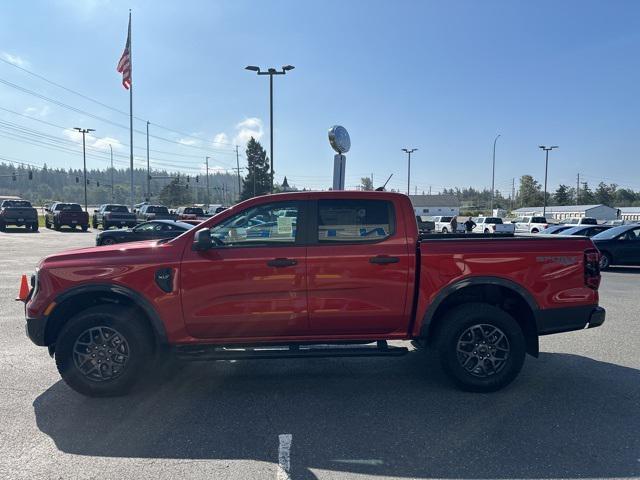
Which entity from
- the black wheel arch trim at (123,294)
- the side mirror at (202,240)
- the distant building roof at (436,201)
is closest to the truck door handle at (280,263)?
the side mirror at (202,240)

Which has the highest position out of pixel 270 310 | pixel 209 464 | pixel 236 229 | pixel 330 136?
pixel 330 136

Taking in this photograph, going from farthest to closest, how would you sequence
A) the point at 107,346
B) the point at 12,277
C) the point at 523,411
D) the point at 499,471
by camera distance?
the point at 12,277 → the point at 107,346 → the point at 523,411 → the point at 499,471

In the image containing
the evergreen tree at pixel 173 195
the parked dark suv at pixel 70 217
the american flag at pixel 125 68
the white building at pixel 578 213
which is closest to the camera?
the parked dark suv at pixel 70 217

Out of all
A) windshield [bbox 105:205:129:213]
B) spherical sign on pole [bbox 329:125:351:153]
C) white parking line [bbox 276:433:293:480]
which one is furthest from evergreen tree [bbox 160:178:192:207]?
white parking line [bbox 276:433:293:480]

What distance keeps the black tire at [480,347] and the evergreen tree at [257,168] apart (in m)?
72.1

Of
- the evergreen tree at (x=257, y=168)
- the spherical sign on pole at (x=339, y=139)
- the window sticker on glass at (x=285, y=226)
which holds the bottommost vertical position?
the window sticker on glass at (x=285, y=226)

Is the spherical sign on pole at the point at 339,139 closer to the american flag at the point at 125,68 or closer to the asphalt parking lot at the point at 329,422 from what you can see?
the asphalt parking lot at the point at 329,422

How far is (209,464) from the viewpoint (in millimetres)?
3209

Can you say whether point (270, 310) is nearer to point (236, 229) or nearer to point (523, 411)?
point (236, 229)

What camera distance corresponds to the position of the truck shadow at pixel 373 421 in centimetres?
325

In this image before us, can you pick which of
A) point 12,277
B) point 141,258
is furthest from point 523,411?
point 12,277

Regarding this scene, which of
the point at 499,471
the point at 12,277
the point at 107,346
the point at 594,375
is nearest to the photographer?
the point at 499,471

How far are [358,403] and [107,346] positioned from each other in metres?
2.44

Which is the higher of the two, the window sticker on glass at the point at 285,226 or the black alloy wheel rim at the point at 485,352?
the window sticker on glass at the point at 285,226
